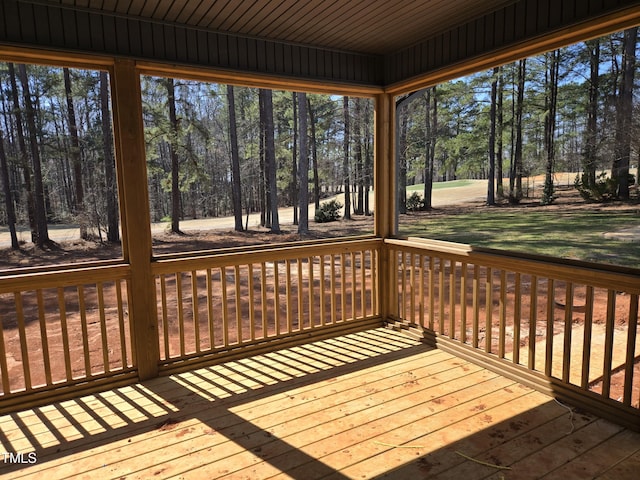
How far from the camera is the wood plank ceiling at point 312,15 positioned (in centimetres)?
267

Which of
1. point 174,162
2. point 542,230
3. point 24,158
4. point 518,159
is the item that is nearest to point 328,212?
point 174,162

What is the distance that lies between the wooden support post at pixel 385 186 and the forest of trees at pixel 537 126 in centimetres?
282

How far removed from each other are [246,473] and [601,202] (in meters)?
9.30

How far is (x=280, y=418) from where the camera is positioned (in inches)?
101

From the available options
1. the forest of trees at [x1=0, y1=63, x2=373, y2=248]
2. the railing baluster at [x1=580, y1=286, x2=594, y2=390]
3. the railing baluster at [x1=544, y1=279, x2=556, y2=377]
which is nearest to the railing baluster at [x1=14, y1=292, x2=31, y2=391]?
the railing baluster at [x1=544, y1=279, x2=556, y2=377]

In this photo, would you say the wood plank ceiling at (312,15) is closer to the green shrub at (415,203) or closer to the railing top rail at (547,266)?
the railing top rail at (547,266)

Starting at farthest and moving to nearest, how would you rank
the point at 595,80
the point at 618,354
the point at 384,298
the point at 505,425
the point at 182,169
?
the point at 182,169
the point at 595,80
the point at 384,298
the point at 618,354
the point at 505,425

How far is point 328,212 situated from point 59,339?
10337 millimetres

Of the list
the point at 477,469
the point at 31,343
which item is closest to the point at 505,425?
the point at 477,469

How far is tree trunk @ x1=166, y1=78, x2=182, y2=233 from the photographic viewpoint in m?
12.6

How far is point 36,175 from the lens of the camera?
10.8 m

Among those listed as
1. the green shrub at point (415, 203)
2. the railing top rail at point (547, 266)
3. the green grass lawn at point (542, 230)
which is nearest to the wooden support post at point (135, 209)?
the railing top rail at point (547, 266)

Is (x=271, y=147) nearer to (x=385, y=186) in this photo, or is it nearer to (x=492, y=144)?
(x=492, y=144)

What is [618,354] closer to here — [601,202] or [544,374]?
[544,374]
